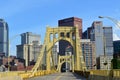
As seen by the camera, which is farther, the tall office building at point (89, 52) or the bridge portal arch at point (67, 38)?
the tall office building at point (89, 52)

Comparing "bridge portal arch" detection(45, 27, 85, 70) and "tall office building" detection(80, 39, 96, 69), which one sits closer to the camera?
"bridge portal arch" detection(45, 27, 85, 70)

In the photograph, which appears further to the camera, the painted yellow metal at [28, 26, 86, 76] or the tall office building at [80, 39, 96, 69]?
the tall office building at [80, 39, 96, 69]

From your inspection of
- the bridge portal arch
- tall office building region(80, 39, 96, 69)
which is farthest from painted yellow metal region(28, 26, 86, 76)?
tall office building region(80, 39, 96, 69)

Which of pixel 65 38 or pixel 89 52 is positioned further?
pixel 89 52

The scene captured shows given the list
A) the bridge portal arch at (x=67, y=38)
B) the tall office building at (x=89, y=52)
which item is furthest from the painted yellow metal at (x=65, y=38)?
the tall office building at (x=89, y=52)

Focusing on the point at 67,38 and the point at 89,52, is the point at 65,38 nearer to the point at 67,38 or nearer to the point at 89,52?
the point at 67,38

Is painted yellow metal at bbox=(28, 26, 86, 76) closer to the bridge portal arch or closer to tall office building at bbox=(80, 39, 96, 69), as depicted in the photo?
the bridge portal arch

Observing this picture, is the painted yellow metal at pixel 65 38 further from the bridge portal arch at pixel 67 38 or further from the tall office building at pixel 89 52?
the tall office building at pixel 89 52

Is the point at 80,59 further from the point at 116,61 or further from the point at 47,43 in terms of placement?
the point at 116,61

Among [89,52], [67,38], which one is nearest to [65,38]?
[67,38]

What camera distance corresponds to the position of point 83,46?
572 ft

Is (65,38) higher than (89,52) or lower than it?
higher

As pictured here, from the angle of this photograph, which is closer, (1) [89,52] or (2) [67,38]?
(2) [67,38]

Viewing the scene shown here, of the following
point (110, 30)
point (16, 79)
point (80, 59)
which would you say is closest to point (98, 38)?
point (110, 30)
